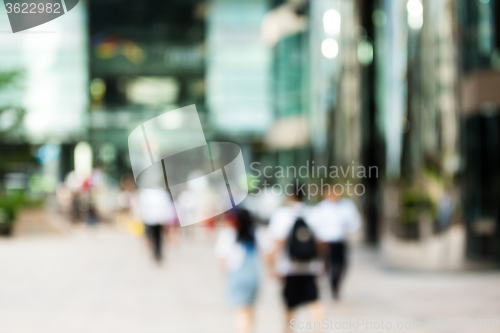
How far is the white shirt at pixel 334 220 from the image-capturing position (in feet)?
31.5

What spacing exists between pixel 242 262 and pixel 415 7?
8.06 meters

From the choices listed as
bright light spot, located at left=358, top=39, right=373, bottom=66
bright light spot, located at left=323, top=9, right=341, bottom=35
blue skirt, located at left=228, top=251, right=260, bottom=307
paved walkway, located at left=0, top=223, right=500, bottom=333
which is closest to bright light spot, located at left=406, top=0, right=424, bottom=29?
paved walkway, located at left=0, top=223, right=500, bottom=333

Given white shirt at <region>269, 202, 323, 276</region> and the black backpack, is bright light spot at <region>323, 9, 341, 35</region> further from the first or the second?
the black backpack

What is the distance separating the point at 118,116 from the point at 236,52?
9.95 m

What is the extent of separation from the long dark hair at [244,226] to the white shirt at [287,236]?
0.45m

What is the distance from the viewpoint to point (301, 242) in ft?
21.5

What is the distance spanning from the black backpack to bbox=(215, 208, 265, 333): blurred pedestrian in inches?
14.6

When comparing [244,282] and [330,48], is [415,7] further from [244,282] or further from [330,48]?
[244,282]

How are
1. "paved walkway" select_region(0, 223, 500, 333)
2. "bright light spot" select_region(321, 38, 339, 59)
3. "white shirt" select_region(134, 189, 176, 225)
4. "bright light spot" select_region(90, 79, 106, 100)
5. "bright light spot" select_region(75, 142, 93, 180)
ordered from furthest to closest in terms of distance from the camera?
"bright light spot" select_region(90, 79, 106, 100) → "bright light spot" select_region(75, 142, 93, 180) → "bright light spot" select_region(321, 38, 339, 59) → "white shirt" select_region(134, 189, 176, 225) → "paved walkway" select_region(0, 223, 500, 333)

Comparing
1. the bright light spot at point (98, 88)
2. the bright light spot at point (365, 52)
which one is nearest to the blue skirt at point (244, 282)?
the bright light spot at point (365, 52)

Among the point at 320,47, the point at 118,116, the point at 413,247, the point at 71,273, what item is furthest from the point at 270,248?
the point at 118,116

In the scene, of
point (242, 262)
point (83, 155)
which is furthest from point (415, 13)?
point (83, 155)

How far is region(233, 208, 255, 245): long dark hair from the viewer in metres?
6.24

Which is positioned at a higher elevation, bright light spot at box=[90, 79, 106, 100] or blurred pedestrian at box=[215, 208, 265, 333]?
blurred pedestrian at box=[215, 208, 265, 333]
